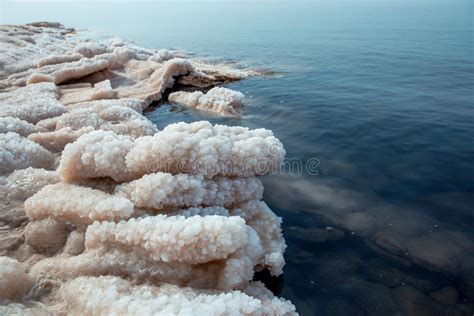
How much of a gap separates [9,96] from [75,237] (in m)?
6.13

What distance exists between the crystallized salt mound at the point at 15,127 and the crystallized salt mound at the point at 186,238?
331 centimetres

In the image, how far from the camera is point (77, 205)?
3.14m

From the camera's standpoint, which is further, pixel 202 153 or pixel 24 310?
pixel 202 153

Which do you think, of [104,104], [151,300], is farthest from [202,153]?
[104,104]

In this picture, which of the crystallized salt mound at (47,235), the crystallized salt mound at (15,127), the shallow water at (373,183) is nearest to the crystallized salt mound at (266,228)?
the shallow water at (373,183)

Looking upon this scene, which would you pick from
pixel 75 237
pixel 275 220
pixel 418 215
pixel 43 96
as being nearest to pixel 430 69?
pixel 418 215

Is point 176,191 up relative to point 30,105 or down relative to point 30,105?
up

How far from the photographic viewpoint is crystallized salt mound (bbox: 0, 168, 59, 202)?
12.4ft

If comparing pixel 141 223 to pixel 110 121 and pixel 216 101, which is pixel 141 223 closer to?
pixel 110 121

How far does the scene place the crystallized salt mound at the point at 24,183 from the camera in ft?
12.4

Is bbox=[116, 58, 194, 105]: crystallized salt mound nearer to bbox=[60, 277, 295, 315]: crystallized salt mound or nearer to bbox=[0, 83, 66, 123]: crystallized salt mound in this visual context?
bbox=[0, 83, 66, 123]: crystallized salt mound

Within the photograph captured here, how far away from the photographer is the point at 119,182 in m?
3.58

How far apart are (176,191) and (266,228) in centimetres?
112

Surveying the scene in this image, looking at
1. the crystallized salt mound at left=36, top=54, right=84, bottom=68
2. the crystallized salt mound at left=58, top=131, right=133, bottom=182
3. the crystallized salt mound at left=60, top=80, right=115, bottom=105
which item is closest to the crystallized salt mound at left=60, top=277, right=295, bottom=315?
the crystallized salt mound at left=58, top=131, right=133, bottom=182
